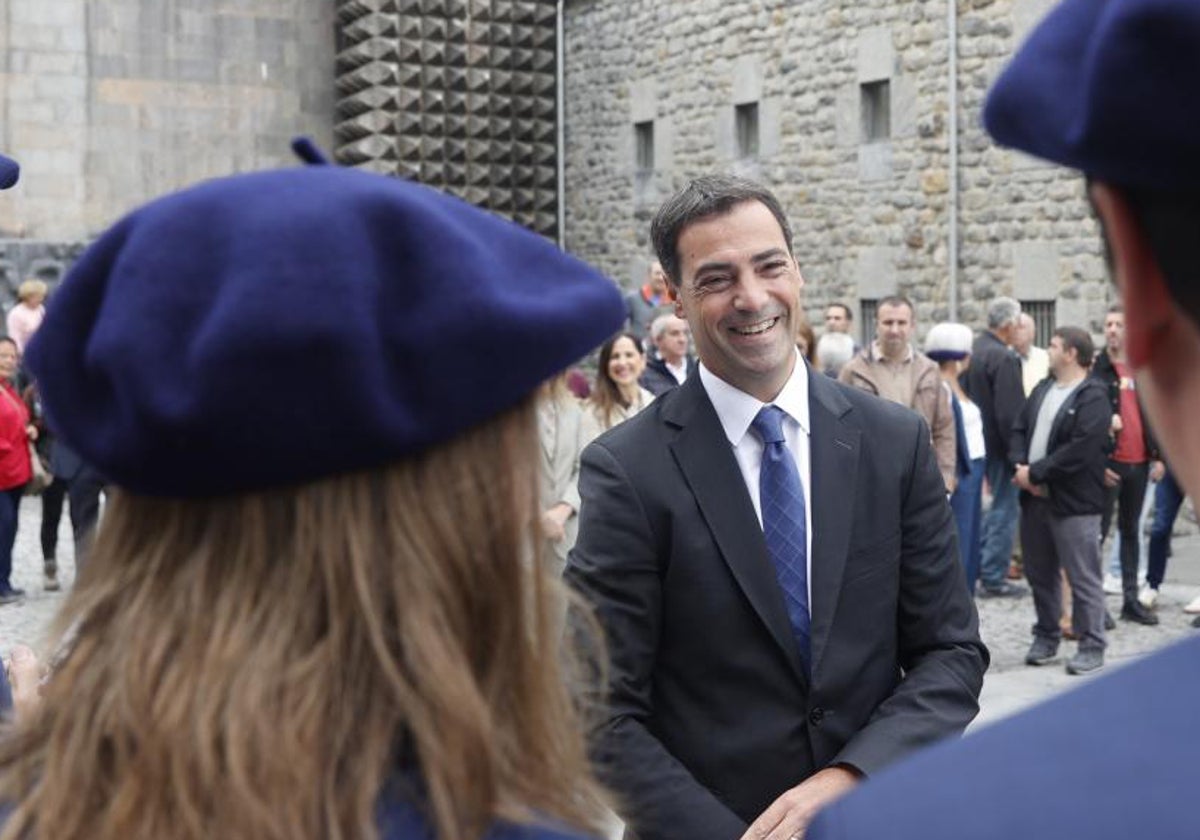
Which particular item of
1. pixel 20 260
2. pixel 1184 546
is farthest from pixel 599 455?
pixel 20 260

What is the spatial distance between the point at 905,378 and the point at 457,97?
13.3 meters

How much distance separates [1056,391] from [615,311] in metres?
9.00

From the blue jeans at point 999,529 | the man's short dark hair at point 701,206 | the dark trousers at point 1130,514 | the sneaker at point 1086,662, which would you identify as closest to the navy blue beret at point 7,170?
the man's short dark hair at point 701,206

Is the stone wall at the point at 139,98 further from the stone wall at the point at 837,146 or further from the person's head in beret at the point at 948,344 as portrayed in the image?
the person's head in beret at the point at 948,344

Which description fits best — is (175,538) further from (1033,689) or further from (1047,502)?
(1047,502)

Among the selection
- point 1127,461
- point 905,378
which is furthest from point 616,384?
point 1127,461

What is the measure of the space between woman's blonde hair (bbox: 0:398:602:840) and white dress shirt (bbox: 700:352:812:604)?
1.79m

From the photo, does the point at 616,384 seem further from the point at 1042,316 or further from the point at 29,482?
the point at 1042,316

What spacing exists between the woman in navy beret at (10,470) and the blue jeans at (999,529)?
6.12m

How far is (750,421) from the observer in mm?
3352

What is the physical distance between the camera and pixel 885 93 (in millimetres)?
18094

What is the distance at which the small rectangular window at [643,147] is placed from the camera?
2214 centimetres

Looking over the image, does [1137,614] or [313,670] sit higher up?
[313,670]

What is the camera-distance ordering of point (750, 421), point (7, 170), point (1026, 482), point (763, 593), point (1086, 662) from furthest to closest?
point (1026, 482) < point (1086, 662) < point (7, 170) < point (750, 421) < point (763, 593)
